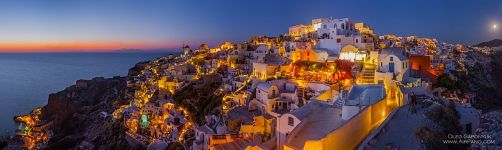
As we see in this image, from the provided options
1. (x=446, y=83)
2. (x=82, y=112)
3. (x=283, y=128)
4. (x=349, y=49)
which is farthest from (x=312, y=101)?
(x=82, y=112)

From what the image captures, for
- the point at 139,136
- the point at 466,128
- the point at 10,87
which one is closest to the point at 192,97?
the point at 139,136

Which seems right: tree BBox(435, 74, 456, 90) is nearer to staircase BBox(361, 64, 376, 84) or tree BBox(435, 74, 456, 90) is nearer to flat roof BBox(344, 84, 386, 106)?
staircase BBox(361, 64, 376, 84)

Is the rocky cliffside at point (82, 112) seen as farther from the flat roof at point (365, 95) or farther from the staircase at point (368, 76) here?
the flat roof at point (365, 95)

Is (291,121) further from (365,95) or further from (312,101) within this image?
(365,95)

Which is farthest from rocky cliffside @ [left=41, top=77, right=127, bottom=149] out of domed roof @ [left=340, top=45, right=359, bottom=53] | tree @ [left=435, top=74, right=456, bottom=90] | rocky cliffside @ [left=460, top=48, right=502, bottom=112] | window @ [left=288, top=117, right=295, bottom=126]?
rocky cliffside @ [left=460, top=48, right=502, bottom=112]

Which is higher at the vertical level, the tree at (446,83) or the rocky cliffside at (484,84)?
the tree at (446,83)

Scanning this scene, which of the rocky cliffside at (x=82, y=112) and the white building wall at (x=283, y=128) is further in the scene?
the rocky cliffside at (x=82, y=112)

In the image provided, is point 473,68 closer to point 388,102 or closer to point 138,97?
point 388,102

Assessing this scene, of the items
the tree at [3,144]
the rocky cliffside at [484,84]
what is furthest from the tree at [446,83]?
the tree at [3,144]

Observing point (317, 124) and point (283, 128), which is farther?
point (283, 128)
